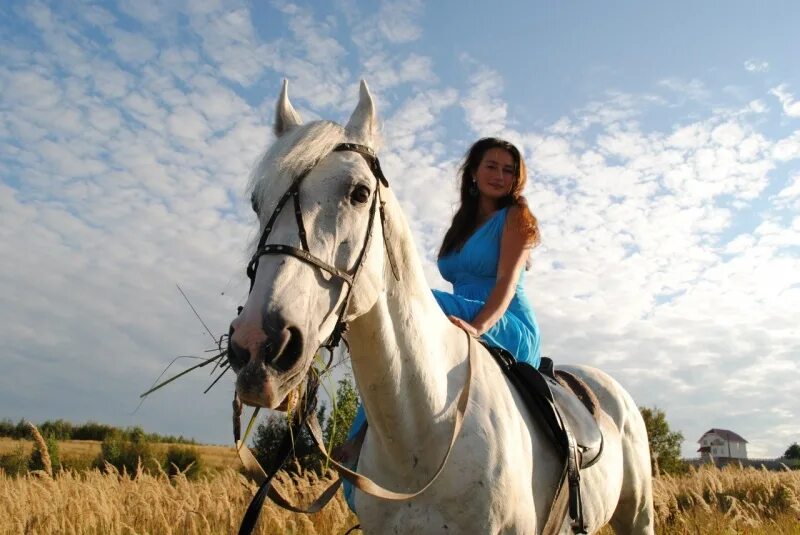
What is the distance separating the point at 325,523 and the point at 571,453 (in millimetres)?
4175

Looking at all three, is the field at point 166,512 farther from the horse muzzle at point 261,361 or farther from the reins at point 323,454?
the horse muzzle at point 261,361

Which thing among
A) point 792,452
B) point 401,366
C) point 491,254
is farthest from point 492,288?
point 792,452

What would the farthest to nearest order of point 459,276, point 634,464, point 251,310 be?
1. point 634,464
2. point 459,276
3. point 251,310

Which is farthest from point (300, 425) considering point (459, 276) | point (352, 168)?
point (459, 276)

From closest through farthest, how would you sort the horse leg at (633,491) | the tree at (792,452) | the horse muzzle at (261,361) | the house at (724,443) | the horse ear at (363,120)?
the horse muzzle at (261,361) < the horse ear at (363,120) < the horse leg at (633,491) < the tree at (792,452) < the house at (724,443)

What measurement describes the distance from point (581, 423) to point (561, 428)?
0.79 meters

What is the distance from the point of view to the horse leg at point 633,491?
5312 millimetres

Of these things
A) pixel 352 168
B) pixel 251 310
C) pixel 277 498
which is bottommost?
pixel 277 498

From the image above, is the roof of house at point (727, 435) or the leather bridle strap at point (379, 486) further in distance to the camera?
the roof of house at point (727, 435)

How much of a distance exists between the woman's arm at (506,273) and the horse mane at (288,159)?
4.74 ft

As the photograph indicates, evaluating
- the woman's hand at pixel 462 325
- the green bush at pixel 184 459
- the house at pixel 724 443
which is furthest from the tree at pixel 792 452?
the woman's hand at pixel 462 325

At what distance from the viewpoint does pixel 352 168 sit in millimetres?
2795

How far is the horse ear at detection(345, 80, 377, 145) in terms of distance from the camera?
311 centimetres

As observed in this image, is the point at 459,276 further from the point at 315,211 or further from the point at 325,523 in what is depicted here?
the point at 325,523
